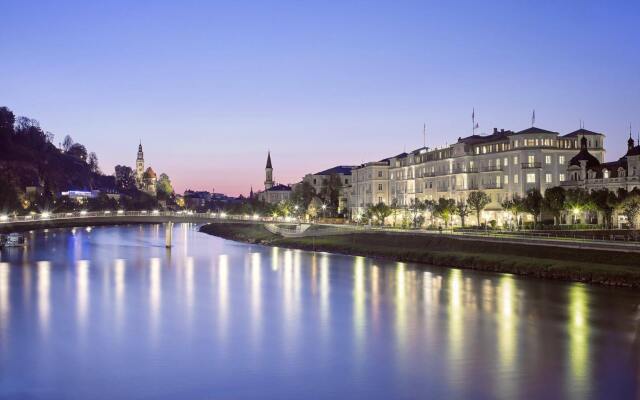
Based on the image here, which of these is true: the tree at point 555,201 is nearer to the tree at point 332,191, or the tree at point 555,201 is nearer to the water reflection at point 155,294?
the water reflection at point 155,294

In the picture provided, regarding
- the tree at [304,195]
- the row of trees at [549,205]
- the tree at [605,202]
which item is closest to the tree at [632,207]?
the row of trees at [549,205]

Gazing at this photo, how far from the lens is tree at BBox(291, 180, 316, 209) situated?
463ft

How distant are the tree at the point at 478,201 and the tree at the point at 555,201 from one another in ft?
33.6

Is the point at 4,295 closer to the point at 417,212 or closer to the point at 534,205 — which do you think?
the point at 534,205

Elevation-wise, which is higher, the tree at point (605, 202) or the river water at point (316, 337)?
the tree at point (605, 202)

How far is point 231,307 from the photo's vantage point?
42281mm

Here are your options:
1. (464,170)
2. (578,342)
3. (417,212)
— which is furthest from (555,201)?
(578,342)

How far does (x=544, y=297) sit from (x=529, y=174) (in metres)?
41.9

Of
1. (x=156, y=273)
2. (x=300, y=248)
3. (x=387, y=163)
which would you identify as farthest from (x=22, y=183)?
(x=156, y=273)

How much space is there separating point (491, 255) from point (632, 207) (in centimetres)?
1362

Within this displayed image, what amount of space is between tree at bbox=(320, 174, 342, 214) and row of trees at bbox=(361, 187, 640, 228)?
134 feet

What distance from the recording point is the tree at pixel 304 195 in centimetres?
14112

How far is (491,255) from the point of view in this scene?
55.6m

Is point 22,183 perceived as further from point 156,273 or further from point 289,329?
point 289,329
